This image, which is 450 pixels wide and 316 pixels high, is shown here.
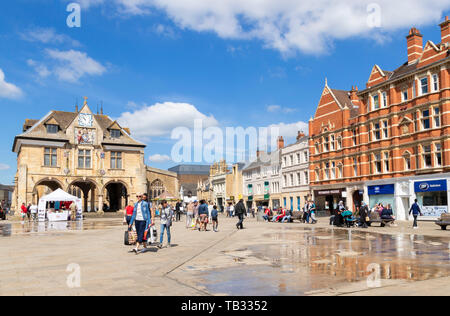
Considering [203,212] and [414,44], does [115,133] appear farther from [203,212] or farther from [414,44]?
[414,44]

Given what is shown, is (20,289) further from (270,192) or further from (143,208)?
(270,192)

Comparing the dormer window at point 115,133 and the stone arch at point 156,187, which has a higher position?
the dormer window at point 115,133

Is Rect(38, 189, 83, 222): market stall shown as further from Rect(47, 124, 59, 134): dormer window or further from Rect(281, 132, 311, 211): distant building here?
Rect(281, 132, 311, 211): distant building

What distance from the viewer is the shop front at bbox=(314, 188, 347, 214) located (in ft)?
142

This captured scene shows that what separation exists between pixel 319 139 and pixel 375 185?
10.3m

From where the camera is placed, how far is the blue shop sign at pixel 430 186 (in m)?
31.5

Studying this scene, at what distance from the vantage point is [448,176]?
31.0m

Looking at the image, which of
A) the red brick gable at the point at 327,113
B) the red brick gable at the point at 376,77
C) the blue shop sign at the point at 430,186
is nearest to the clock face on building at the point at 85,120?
the red brick gable at the point at 327,113

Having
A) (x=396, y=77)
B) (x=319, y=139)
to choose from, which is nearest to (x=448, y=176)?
(x=396, y=77)

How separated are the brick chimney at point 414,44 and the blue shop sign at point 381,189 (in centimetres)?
1128

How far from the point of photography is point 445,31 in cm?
3369

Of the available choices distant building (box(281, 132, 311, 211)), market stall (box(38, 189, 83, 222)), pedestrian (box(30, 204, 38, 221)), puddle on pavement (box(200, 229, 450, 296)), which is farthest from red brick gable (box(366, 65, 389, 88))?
Result: pedestrian (box(30, 204, 38, 221))

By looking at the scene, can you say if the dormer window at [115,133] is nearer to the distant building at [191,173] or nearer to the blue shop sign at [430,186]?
the blue shop sign at [430,186]

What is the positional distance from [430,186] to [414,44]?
1299 centimetres
